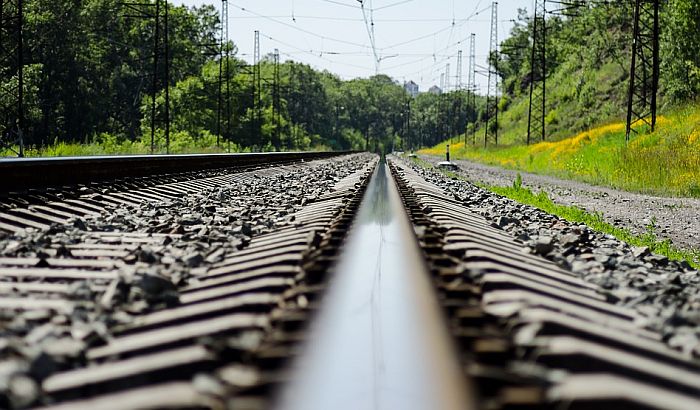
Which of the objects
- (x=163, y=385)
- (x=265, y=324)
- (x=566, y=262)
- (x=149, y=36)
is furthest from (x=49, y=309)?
(x=149, y=36)

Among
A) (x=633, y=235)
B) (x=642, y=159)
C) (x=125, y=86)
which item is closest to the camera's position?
(x=633, y=235)

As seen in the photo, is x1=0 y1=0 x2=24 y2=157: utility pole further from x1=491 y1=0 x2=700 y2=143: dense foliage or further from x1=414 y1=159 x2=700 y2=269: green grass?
x1=491 y1=0 x2=700 y2=143: dense foliage

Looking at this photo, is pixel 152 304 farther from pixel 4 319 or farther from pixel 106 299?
pixel 4 319

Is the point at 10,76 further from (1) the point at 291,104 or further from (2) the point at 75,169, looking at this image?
(1) the point at 291,104

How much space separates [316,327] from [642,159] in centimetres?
1746

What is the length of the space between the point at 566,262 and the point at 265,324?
286 centimetres

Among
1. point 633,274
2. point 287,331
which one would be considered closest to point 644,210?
point 633,274

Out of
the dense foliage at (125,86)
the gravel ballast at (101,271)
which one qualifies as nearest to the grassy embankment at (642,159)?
the gravel ballast at (101,271)

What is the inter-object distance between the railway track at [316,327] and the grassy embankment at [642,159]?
12092 mm

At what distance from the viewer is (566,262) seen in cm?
472

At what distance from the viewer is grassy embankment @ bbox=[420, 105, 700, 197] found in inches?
616

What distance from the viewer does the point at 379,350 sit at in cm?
239

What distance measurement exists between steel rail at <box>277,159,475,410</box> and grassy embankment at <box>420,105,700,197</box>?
41.6 feet

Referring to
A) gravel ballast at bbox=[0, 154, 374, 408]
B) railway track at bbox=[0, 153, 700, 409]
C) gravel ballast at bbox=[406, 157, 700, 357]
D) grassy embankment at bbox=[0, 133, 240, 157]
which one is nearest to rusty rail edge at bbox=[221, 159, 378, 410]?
railway track at bbox=[0, 153, 700, 409]
